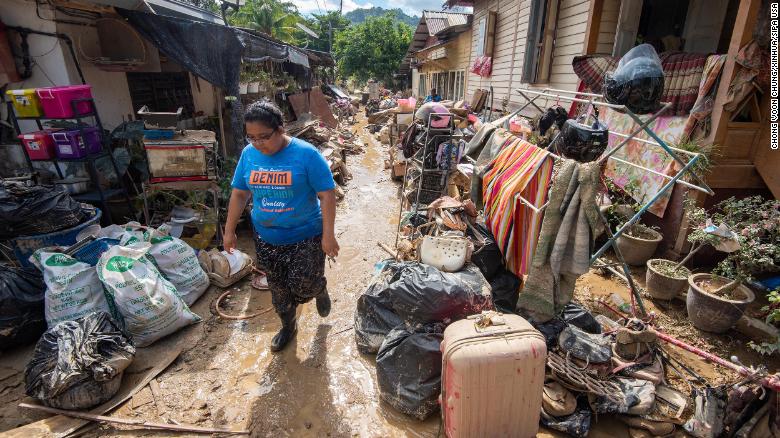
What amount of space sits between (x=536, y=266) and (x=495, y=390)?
3.52ft

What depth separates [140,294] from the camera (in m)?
3.04

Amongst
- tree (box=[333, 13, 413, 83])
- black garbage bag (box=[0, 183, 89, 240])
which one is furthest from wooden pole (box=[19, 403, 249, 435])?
tree (box=[333, 13, 413, 83])

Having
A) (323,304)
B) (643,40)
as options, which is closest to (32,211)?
(323,304)

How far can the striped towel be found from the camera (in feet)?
8.95

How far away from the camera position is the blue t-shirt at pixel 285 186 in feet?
8.63

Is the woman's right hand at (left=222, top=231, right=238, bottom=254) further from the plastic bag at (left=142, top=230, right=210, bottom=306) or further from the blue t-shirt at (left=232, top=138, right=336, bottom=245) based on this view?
the plastic bag at (left=142, top=230, right=210, bottom=306)

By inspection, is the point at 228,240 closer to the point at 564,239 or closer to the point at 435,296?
the point at 435,296

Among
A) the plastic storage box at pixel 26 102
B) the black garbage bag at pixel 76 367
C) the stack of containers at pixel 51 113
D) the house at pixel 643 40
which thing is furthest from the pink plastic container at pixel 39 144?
the house at pixel 643 40

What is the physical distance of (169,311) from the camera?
10.5 feet

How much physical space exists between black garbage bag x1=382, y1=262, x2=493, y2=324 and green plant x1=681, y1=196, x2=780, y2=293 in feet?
7.33

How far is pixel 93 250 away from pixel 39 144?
1.69 meters

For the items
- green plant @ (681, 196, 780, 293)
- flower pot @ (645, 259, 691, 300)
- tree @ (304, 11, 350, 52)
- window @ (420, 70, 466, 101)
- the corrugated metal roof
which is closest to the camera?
green plant @ (681, 196, 780, 293)

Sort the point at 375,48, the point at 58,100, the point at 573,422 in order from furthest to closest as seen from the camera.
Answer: the point at 375,48 → the point at 58,100 → the point at 573,422

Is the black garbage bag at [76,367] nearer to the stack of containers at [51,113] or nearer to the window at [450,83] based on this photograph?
the stack of containers at [51,113]
